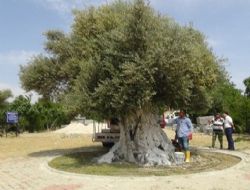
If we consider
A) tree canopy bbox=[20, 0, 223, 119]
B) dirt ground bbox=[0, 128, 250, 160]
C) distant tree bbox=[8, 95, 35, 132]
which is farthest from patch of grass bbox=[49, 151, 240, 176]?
distant tree bbox=[8, 95, 35, 132]

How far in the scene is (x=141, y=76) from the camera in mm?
13773

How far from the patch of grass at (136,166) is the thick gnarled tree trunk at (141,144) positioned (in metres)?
0.67

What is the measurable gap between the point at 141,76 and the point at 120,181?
3.55m

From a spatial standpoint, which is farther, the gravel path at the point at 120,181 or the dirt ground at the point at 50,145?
the dirt ground at the point at 50,145

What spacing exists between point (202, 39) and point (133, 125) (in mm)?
4280

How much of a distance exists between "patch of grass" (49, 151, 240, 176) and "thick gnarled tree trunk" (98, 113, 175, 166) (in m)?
0.67

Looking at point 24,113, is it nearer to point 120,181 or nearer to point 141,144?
point 141,144

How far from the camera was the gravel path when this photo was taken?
35.4ft

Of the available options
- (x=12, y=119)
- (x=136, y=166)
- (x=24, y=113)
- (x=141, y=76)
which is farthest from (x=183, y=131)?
(x=24, y=113)

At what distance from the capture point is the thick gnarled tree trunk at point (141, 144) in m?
15.4

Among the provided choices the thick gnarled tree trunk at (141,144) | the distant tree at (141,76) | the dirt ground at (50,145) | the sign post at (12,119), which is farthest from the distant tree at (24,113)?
the thick gnarled tree trunk at (141,144)

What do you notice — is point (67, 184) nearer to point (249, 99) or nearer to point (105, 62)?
point (105, 62)

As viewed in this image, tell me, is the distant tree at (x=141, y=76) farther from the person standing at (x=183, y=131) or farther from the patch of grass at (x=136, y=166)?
the patch of grass at (x=136, y=166)

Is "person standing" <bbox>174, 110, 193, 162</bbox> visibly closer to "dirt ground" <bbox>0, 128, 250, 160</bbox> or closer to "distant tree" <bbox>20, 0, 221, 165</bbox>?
"distant tree" <bbox>20, 0, 221, 165</bbox>
